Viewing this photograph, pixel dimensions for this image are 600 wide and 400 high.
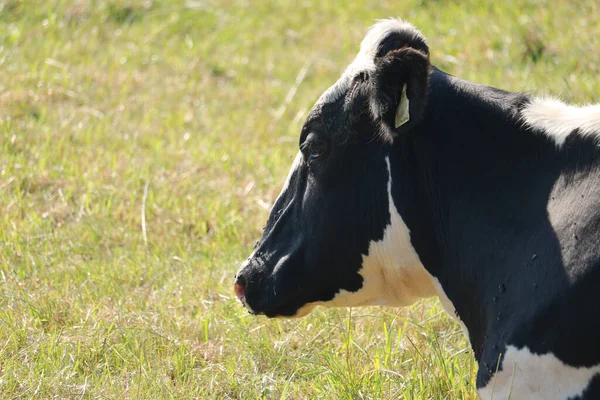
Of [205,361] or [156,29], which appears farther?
[156,29]

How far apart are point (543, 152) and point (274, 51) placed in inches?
235

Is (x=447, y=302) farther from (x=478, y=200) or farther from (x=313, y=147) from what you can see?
(x=313, y=147)

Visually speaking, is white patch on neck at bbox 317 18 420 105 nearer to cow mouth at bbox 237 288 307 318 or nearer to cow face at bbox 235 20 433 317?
cow face at bbox 235 20 433 317

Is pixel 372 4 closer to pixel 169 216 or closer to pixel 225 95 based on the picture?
pixel 225 95

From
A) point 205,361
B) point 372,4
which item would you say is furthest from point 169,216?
point 372,4

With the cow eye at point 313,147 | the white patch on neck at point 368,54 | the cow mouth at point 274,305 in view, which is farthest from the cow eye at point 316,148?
the cow mouth at point 274,305

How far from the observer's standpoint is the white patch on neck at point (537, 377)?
9.39 ft

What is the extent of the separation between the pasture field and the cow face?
41 centimetres

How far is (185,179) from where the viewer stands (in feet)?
20.7

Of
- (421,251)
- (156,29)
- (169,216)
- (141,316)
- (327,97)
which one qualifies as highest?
(327,97)

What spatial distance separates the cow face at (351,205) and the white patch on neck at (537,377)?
57cm

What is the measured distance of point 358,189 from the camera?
3453 mm

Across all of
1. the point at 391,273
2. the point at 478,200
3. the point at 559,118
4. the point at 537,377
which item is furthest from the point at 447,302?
the point at 559,118

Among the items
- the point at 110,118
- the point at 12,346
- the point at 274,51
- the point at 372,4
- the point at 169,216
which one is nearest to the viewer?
the point at 12,346
